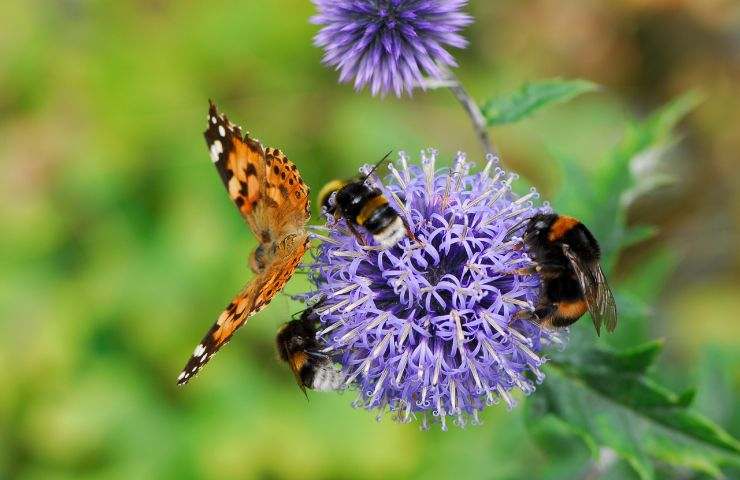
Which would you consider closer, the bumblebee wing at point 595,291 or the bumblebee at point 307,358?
the bumblebee wing at point 595,291

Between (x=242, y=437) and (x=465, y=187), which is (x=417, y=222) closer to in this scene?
(x=465, y=187)

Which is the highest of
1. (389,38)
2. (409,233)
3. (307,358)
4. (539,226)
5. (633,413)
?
(389,38)


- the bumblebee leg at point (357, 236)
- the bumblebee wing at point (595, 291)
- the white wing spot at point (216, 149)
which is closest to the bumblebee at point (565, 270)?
the bumblebee wing at point (595, 291)

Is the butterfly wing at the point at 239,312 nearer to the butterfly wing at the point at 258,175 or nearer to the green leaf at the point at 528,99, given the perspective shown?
the butterfly wing at the point at 258,175

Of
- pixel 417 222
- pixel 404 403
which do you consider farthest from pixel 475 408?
pixel 417 222

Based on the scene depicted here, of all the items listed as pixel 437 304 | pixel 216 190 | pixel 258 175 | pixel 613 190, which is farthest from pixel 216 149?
pixel 216 190

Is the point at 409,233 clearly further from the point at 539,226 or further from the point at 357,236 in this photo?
the point at 539,226
